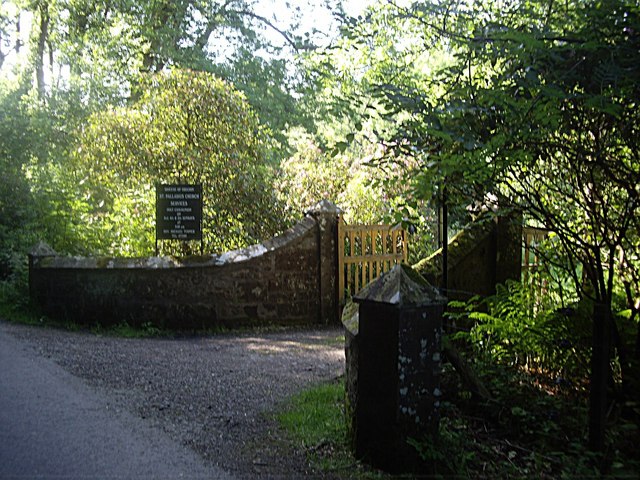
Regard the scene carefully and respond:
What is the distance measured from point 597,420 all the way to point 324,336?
19.2ft

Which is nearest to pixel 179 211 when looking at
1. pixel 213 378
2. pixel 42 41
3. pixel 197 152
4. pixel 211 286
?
pixel 211 286

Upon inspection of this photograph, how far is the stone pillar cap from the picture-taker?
3.96 m

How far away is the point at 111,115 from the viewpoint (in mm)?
12500

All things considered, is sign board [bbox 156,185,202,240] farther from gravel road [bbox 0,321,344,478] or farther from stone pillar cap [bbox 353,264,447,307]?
stone pillar cap [bbox 353,264,447,307]

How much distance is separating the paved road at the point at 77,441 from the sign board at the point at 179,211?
16.8ft

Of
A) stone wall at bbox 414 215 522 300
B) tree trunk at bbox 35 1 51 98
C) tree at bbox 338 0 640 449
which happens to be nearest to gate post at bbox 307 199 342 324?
stone wall at bbox 414 215 522 300

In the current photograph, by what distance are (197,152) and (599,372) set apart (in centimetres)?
946

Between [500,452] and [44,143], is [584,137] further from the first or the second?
[44,143]

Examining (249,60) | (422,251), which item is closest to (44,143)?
(249,60)

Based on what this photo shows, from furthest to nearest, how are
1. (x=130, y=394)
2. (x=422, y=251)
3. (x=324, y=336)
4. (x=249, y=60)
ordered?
1. (x=249, y=60)
2. (x=422, y=251)
3. (x=324, y=336)
4. (x=130, y=394)

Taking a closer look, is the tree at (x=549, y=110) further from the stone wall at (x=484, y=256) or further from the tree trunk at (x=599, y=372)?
the stone wall at (x=484, y=256)

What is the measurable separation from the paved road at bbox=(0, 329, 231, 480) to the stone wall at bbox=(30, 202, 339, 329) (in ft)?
13.0

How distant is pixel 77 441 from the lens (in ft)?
14.2

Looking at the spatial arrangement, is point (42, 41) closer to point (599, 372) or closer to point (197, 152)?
point (197, 152)
